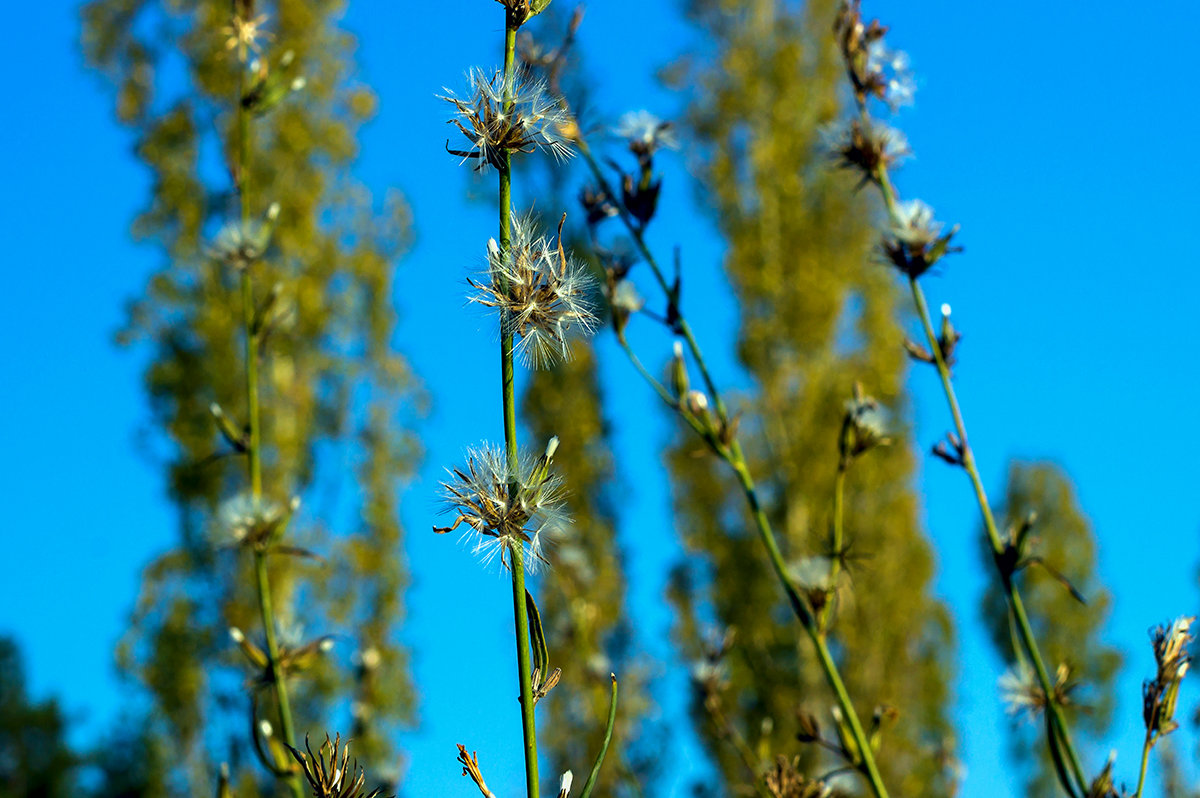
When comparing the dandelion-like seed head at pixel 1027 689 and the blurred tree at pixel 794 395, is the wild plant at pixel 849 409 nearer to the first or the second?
the dandelion-like seed head at pixel 1027 689

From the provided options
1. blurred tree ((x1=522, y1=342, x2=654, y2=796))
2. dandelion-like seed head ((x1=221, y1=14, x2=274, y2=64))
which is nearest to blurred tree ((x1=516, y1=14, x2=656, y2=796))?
blurred tree ((x1=522, y1=342, x2=654, y2=796))

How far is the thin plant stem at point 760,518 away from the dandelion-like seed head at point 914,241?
360mm

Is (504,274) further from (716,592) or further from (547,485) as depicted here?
(716,592)

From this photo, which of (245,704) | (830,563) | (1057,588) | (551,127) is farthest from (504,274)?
(1057,588)

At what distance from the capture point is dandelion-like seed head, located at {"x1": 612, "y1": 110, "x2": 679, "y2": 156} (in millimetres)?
2043

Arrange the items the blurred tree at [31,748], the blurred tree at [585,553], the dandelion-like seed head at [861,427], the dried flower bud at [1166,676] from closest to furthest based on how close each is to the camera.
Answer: the dried flower bud at [1166,676] → the dandelion-like seed head at [861,427] → the blurred tree at [585,553] → the blurred tree at [31,748]

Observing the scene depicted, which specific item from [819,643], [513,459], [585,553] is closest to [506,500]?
[513,459]

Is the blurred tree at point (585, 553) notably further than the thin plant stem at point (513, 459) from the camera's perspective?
Yes

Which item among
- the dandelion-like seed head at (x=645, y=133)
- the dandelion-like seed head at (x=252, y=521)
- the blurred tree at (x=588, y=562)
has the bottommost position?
the dandelion-like seed head at (x=252, y=521)

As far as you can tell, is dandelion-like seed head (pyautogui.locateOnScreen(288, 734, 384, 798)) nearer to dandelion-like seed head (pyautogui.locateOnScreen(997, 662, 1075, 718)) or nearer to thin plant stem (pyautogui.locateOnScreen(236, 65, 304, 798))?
thin plant stem (pyautogui.locateOnScreen(236, 65, 304, 798))

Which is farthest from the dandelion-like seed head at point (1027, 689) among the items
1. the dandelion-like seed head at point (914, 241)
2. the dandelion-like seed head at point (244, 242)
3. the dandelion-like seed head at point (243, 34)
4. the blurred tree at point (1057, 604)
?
the blurred tree at point (1057, 604)

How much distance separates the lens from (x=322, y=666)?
926cm

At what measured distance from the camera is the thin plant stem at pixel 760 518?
1.63 m

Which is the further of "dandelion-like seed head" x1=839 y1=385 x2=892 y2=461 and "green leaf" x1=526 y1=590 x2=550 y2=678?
"dandelion-like seed head" x1=839 y1=385 x2=892 y2=461
